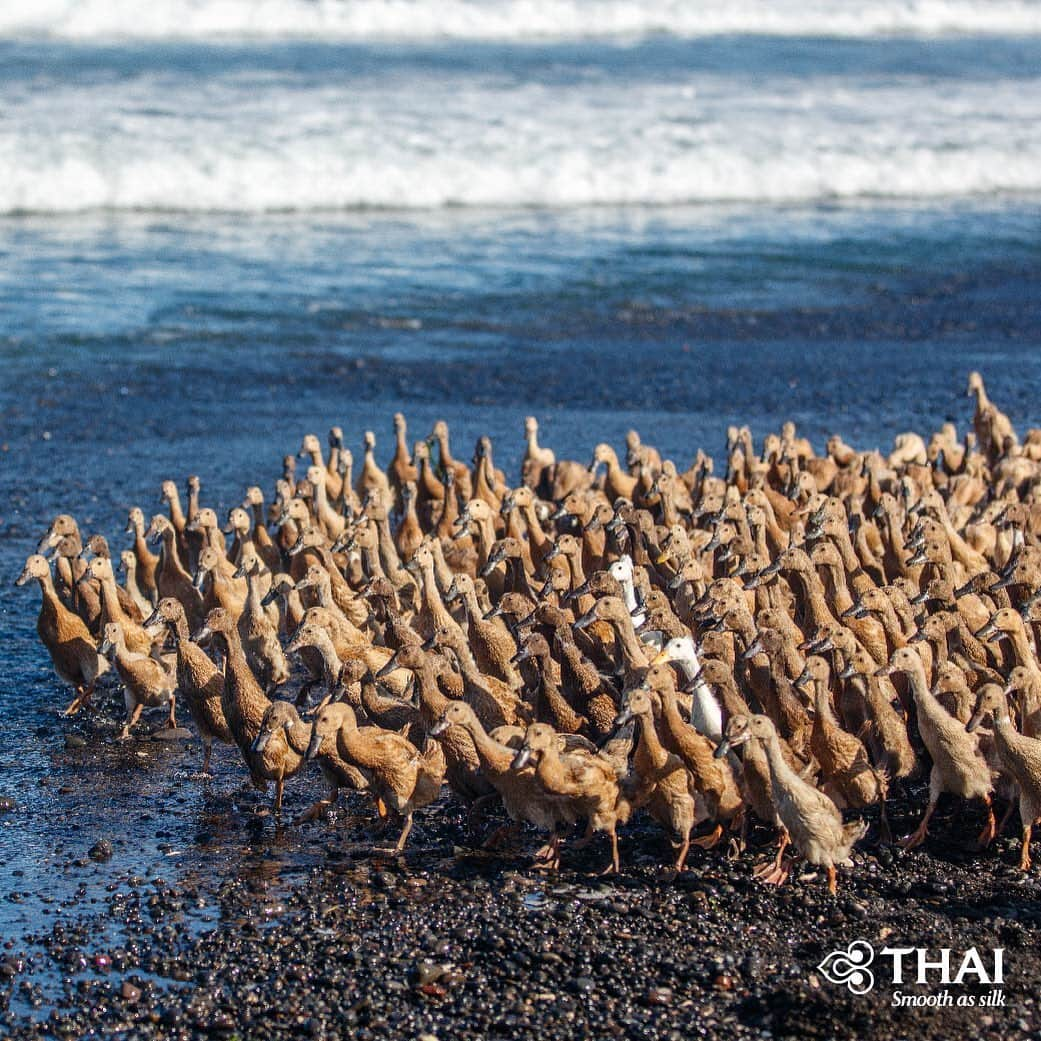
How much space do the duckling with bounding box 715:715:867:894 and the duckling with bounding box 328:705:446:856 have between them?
1488mm

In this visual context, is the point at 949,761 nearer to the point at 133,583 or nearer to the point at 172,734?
the point at 172,734

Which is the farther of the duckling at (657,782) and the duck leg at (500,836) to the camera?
the duck leg at (500,836)

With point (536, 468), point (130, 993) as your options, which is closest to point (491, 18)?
point (536, 468)

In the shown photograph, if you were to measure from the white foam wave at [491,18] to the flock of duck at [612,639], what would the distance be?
36.8 metres

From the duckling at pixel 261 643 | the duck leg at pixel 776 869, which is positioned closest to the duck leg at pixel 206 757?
the duckling at pixel 261 643

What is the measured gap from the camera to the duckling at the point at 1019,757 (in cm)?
824

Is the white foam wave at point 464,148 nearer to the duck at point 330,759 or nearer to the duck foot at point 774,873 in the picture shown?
the duck at point 330,759

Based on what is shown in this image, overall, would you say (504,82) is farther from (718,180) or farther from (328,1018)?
(328,1018)

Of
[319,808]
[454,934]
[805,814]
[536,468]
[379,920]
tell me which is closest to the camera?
[454,934]

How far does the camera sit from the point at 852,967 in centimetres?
746

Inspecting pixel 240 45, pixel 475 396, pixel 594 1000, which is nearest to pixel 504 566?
pixel 594 1000

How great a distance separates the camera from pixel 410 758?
340 inches

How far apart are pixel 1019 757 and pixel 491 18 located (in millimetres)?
46069

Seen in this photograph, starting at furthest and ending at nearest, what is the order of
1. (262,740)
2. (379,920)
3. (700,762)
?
(262,740) < (700,762) < (379,920)
